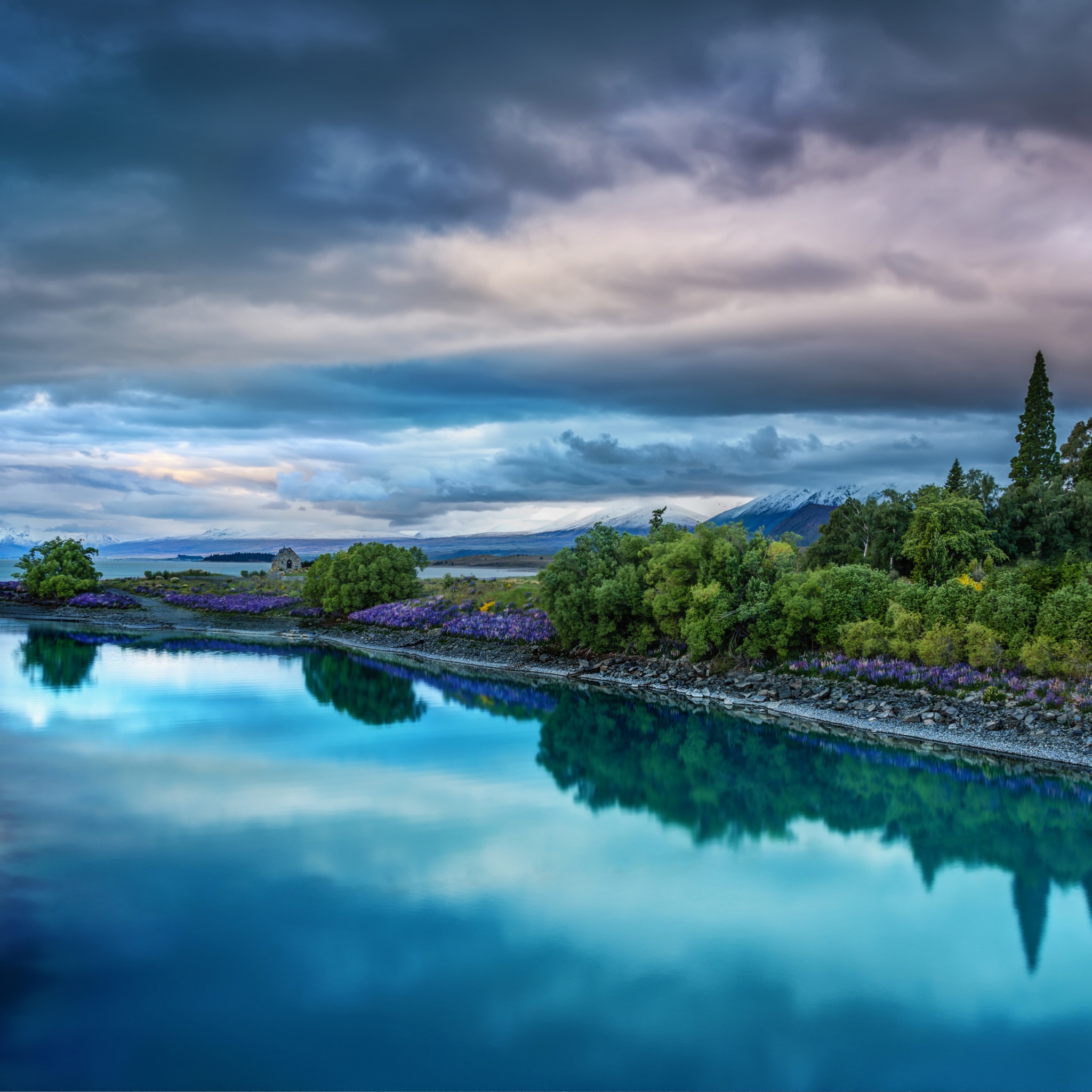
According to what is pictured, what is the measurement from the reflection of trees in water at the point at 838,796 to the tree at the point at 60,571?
7034 centimetres

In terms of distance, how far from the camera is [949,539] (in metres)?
39.5

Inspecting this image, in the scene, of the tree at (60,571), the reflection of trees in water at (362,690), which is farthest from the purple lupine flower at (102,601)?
the reflection of trees in water at (362,690)

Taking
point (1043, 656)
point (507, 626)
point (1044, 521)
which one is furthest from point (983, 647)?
point (507, 626)

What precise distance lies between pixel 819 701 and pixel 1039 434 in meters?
35.2

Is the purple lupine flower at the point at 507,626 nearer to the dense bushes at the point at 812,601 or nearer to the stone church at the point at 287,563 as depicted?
the dense bushes at the point at 812,601

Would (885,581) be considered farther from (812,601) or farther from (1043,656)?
(1043,656)

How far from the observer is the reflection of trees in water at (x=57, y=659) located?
4188 centimetres

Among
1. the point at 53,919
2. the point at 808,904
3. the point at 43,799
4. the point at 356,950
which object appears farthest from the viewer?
the point at 43,799

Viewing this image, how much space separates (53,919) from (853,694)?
1024 inches

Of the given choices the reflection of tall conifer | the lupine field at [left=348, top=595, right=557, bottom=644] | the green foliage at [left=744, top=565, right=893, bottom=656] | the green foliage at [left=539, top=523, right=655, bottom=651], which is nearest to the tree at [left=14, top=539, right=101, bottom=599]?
the lupine field at [left=348, top=595, right=557, bottom=644]

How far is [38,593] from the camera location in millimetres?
82500

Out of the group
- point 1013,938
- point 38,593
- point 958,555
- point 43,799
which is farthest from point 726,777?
point 38,593

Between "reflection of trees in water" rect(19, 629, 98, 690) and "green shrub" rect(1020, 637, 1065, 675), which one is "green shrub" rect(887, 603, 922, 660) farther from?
"reflection of trees in water" rect(19, 629, 98, 690)

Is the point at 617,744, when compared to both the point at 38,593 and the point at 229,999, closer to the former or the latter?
the point at 229,999
